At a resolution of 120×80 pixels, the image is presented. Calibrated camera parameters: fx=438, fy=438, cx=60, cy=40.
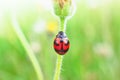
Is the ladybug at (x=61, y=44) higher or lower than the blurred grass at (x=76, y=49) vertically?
higher

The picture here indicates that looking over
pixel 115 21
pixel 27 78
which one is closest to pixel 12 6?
pixel 27 78

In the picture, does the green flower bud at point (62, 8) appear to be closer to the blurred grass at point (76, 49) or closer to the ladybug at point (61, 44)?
the ladybug at point (61, 44)

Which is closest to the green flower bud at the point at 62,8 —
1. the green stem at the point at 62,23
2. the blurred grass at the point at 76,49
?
the green stem at the point at 62,23

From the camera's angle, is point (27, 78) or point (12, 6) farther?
point (27, 78)

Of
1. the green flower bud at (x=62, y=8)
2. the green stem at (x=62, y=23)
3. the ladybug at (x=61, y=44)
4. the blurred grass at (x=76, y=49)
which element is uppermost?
the green flower bud at (x=62, y=8)

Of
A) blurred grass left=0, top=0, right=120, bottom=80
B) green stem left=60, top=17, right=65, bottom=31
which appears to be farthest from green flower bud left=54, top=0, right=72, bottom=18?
blurred grass left=0, top=0, right=120, bottom=80

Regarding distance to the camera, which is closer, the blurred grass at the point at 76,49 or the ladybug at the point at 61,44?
the ladybug at the point at 61,44

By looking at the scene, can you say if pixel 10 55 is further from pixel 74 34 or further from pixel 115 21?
pixel 115 21

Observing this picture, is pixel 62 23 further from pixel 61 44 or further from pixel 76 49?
pixel 76 49

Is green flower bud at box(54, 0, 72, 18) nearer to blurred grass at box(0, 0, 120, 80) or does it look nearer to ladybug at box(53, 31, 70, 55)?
ladybug at box(53, 31, 70, 55)
